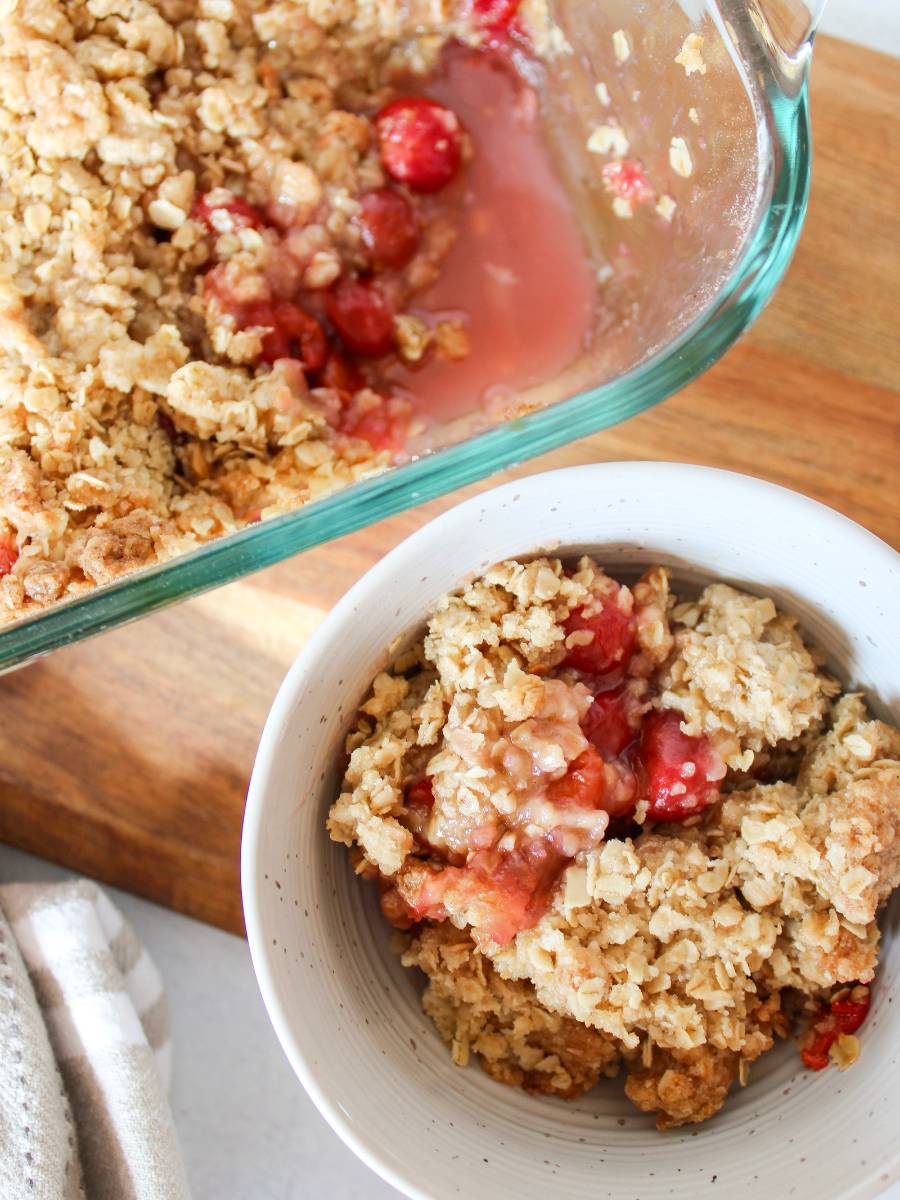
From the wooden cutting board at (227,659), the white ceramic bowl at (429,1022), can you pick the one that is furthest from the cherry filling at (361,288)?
the white ceramic bowl at (429,1022)

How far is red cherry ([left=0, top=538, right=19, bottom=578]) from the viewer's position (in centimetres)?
96

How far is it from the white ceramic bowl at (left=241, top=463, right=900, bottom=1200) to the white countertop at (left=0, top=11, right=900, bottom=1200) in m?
0.31

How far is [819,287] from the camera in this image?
1.19m

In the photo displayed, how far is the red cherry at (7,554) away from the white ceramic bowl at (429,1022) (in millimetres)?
261

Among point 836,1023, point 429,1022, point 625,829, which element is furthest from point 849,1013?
point 429,1022

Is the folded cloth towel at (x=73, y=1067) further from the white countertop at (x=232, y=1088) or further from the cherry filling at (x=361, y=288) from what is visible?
the cherry filling at (x=361, y=288)

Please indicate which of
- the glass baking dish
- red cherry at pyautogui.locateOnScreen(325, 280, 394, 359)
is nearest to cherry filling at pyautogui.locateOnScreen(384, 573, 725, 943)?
the glass baking dish

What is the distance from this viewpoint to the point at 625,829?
Answer: 95cm

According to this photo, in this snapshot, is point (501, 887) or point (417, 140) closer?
point (501, 887)

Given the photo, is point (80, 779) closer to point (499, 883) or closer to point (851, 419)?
point (499, 883)

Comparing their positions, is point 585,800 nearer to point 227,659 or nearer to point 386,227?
point 227,659

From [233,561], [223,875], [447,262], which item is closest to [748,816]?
[233,561]

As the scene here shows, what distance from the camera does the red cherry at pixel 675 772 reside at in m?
0.91

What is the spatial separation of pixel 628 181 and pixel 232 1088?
978 mm
